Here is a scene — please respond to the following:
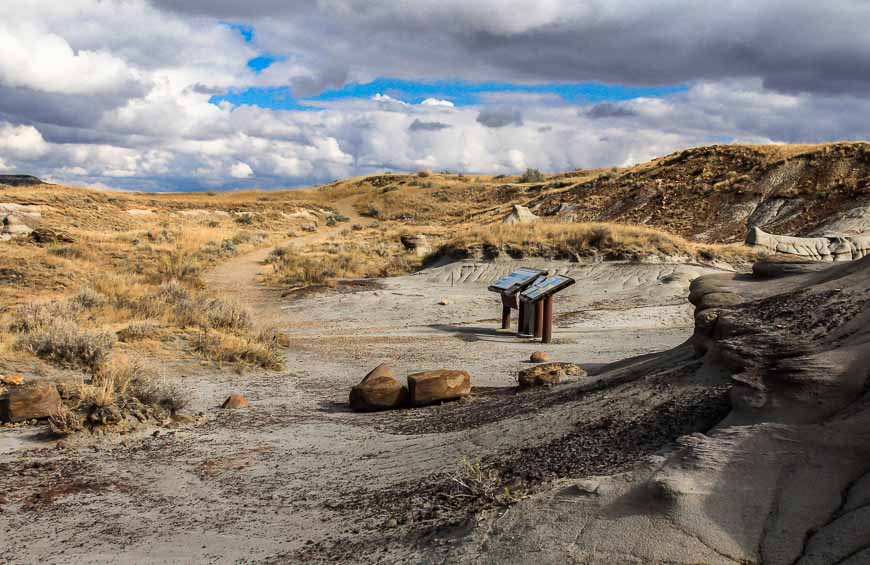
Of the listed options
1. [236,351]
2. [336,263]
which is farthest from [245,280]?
[236,351]

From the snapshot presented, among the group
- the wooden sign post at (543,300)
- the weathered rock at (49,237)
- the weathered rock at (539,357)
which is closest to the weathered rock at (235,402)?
the weathered rock at (539,357)

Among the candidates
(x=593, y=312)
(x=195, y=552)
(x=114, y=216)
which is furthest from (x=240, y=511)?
(x=114, y=216)

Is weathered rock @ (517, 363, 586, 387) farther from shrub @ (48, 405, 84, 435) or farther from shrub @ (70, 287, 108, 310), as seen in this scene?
shrub @ (70, 287, 108, 310)

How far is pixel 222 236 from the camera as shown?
1567 inches

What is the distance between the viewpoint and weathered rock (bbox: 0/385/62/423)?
7844mm

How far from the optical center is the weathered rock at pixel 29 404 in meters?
7.84

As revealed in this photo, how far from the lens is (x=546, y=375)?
29.9ft

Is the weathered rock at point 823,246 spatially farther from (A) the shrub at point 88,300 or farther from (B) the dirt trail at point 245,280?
(A) the shrub at point 88,300

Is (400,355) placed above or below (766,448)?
below

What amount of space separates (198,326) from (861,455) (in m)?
11.5

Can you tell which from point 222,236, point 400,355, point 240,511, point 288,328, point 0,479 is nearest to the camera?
point 240,511

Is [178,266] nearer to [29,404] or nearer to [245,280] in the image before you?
[245,280]

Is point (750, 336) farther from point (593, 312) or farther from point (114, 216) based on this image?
point (114, 216)

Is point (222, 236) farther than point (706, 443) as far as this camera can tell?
Yes
